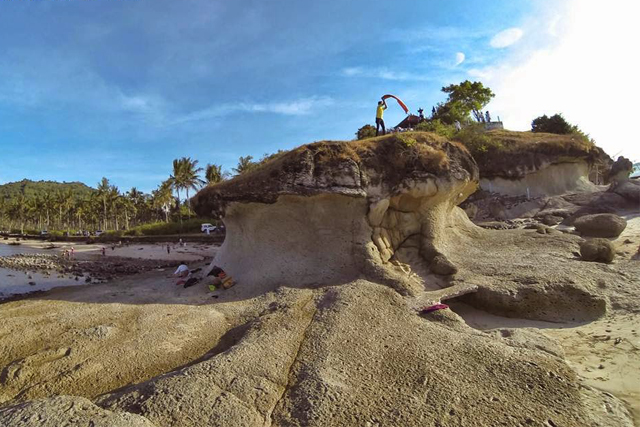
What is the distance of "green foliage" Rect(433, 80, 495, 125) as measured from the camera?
91.3ft

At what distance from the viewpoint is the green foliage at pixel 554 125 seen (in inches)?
1221

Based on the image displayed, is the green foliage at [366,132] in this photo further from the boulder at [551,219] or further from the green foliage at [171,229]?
the green foliage at [171,229]

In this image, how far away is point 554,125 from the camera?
31828 millimetres

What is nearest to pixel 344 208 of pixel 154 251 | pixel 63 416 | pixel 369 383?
pixel 369 383

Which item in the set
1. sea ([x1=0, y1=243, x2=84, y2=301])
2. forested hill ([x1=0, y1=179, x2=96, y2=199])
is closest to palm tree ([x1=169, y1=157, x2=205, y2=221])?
sea ([x1=0, y1=243, x2=84, y2=301])

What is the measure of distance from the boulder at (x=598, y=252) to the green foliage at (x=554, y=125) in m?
24.4

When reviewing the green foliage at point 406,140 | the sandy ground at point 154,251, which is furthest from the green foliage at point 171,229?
the green foliage at point 406,140

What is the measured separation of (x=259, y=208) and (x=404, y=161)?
5.28 m

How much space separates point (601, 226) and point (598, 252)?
4.82m

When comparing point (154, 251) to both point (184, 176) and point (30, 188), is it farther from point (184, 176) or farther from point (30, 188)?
point (30, 188)

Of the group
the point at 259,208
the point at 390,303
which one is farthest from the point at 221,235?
the point at 390,303

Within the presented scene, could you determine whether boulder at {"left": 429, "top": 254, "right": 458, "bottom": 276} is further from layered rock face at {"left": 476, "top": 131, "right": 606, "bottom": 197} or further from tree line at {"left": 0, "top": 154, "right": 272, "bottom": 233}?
tree line at {"left": 0, "top": 154, "right": 272, "bottom": 233}

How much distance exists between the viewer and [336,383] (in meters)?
5.39

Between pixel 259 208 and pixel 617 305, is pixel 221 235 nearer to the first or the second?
pixel 259 208
